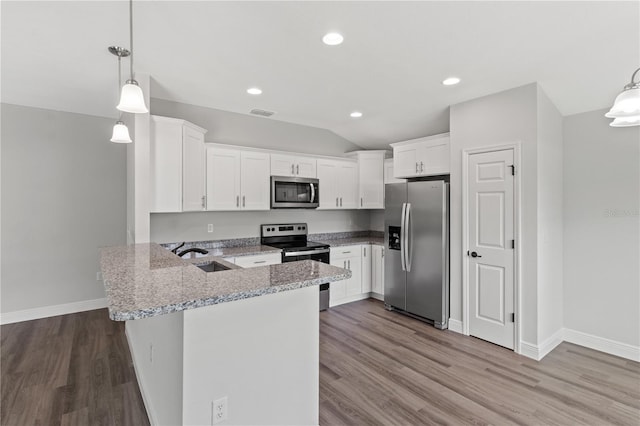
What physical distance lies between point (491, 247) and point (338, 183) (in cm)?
240

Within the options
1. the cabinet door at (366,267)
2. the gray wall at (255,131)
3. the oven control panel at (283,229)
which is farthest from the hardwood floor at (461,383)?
the gray wall at (255,131)

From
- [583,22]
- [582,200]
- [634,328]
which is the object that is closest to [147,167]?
[583,22]

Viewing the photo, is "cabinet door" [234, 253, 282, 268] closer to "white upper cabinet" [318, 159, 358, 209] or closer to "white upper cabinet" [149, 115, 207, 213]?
"white upper cabinet" [149, 115, 207, 213]

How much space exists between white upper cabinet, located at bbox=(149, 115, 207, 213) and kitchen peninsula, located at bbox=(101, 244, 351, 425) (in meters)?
1.46

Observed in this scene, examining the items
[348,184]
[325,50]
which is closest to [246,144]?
[348,184]

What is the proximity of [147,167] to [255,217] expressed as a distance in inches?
69.2

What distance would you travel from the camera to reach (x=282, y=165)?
455 cm

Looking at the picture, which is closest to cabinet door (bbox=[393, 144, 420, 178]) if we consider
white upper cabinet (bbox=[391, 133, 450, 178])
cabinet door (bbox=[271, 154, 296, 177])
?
white upper cabinet (bbox=[391, 133, 450, 178])

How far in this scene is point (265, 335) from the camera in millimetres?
1639

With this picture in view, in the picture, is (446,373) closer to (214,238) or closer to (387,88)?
(387,88)

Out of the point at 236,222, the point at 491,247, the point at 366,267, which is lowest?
the point at 366,267

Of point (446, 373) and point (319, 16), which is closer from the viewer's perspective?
point (319, 16)

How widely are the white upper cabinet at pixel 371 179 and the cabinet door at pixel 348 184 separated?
8cm

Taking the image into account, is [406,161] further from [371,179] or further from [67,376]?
[67,376]
